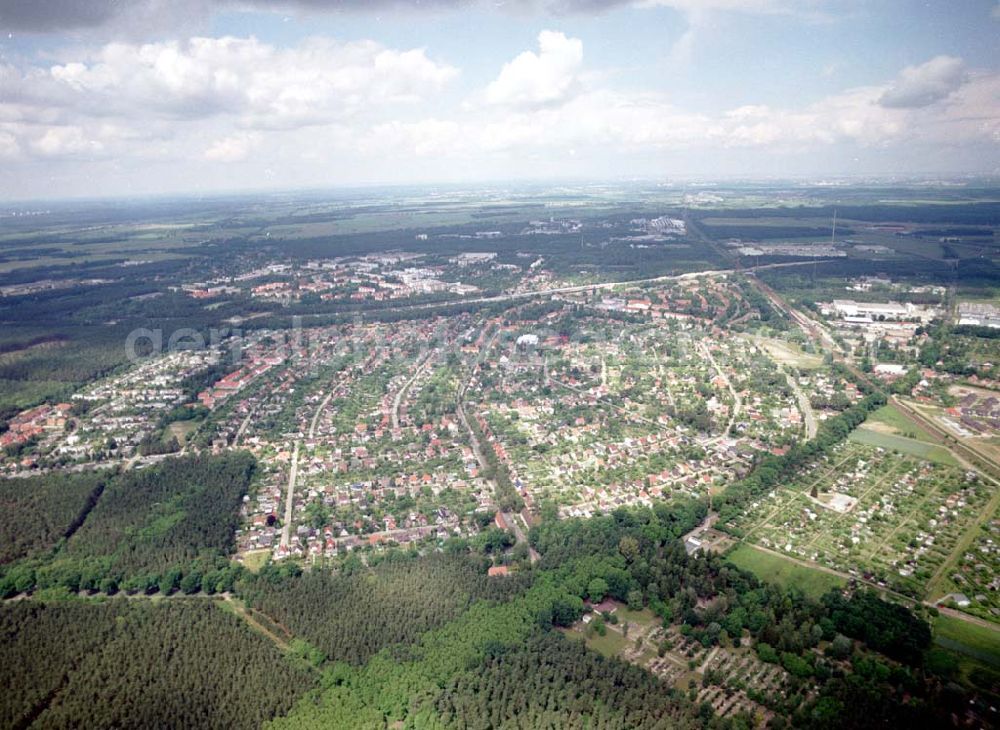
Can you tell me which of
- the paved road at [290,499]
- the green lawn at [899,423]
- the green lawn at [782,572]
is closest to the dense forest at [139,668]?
the paved road at [290,499]

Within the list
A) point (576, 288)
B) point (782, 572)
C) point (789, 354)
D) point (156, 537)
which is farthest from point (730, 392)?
point (576, 288)

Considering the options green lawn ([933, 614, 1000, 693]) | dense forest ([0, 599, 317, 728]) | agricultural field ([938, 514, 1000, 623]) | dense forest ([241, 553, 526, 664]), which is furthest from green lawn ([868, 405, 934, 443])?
dense forest ([0, 599, 317, 728])

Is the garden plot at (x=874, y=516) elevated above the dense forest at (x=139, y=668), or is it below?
below

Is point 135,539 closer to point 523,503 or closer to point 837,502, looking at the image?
point 523,503

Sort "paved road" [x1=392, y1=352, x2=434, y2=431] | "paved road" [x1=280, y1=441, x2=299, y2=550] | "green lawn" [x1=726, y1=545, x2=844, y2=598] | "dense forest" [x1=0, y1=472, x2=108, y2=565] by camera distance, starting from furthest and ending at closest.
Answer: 1. "paved road" [x1=392, y1=352, x2=434, y2=431]
2. "paved road" [x1=280, y1=441, x2=299, y2=550]
3. "dense forest" [x1=0, y1=472, x2=108, y2=565]
4. "green lawn" [x1=726, y1=545, x2=844, y2=598]

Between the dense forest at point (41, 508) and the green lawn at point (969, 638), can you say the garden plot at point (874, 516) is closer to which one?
the green lawn at point (969, 638)

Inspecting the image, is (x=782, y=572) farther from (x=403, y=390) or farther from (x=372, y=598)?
(x=403, y=390)

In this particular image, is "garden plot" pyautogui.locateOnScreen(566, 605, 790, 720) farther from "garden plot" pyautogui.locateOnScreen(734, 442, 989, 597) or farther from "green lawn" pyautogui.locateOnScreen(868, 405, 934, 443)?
"green lawn" pyautogui.locateOnScreen(868, 405, 934, 443)
